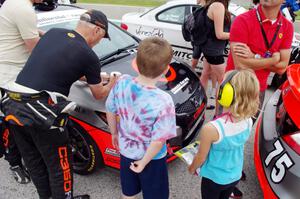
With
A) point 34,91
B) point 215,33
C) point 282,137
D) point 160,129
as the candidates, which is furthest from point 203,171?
point 215,33

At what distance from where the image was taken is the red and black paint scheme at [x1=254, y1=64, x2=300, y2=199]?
78.1 inches

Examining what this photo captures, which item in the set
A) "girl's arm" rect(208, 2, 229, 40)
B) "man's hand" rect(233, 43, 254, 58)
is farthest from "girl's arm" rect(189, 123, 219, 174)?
A: "girl's arm" rect(208, 2, 229, 40)

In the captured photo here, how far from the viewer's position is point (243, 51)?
95.0 inches

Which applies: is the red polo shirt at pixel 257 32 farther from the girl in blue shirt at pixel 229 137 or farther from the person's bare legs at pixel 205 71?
the person's bare legs at pixel 205 71

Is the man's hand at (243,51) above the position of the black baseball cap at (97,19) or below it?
below

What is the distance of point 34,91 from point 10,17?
739 mm

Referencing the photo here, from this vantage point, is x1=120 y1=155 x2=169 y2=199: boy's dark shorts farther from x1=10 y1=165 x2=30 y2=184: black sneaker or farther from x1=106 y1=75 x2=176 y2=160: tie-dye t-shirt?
x1=10 y1=165 x2=30 y2=184: black sneaker

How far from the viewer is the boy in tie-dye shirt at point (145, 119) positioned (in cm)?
162

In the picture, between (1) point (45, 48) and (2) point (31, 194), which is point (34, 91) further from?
(2) point (31, 194)

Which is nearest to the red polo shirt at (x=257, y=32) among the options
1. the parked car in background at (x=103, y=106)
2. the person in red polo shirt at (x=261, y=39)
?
the person in red polo shirt at (x=261, y=39)

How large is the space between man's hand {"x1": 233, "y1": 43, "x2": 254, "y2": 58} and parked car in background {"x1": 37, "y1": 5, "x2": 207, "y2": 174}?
27.9 inches

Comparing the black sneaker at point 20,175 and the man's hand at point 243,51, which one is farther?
the black sneaker at point 20,175

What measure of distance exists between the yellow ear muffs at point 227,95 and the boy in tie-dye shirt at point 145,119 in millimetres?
292

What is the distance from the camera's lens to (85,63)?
6.44ft
